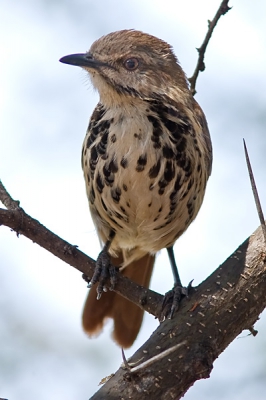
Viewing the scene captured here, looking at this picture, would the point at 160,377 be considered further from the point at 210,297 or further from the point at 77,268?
the point at 77,268

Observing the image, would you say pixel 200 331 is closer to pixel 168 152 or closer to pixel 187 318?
pixel 187 318

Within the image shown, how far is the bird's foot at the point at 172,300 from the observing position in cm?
274

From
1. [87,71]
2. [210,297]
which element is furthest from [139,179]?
[210,297]

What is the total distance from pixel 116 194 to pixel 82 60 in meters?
0.80

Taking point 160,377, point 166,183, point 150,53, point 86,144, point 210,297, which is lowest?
point 160,377

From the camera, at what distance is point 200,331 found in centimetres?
255

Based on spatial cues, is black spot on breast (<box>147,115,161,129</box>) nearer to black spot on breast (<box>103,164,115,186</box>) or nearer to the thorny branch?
black spot on breast (<box>103,164,115,186</box>)

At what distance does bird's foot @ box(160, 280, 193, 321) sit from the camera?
8.98 ft

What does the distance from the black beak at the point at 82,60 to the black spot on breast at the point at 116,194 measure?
28.4 inches

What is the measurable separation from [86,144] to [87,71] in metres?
0.43

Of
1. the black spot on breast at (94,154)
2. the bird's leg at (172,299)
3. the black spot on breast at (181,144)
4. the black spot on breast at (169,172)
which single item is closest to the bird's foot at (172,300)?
the bird's leg at (172,299)

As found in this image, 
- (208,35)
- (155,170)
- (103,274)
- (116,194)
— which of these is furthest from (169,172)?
(208,35)

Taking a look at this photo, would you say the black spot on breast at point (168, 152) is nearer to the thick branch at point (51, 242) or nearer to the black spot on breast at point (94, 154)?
the black spot on breast at point (94, 154)

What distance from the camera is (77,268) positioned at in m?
2.91
